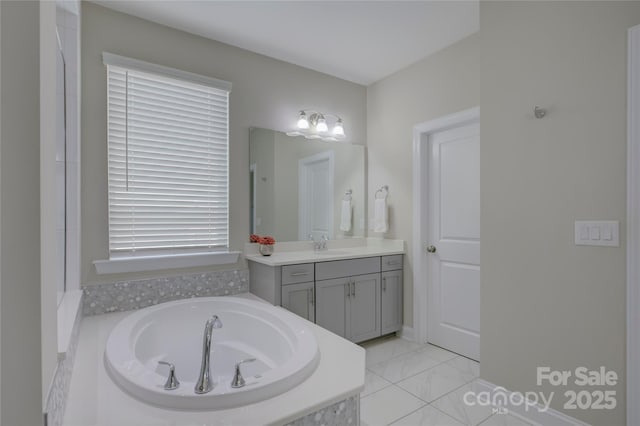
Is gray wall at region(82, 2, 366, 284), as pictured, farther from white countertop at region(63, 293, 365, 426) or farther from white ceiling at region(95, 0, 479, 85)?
white countertop at region(63, 293, 365, 426)

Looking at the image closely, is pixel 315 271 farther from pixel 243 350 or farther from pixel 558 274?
pixel 558 274

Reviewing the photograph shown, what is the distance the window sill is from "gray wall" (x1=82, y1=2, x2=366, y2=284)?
0.06 m

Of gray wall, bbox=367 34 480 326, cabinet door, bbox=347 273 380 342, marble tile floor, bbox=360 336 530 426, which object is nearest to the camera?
marble tile floor, bbox=360 336 530 426

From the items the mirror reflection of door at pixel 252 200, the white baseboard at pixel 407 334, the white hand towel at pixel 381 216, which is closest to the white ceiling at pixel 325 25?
the mirror reflection of door at pixel 252 200

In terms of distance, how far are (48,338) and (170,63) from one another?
2.31m

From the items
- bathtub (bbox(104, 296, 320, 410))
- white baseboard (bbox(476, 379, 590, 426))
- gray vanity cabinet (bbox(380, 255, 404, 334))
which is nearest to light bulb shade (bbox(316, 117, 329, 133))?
gray vanity cabinet (bbox(380, 255, 404, 334))

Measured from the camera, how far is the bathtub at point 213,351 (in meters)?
1.12

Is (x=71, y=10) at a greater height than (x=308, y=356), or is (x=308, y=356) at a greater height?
(x=71, y=10)

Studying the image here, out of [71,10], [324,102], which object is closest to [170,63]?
[71,10]

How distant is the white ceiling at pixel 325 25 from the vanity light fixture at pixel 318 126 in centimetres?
49

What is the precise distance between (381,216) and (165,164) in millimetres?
2017

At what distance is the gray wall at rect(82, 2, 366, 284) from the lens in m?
2.21

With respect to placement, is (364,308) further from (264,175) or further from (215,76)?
(215,76)

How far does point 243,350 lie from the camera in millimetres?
2111
